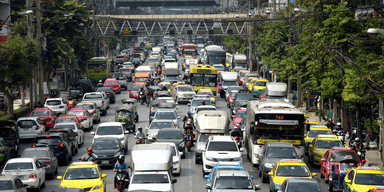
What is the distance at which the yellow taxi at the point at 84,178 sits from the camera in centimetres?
2108

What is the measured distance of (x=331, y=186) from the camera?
78.4 feet

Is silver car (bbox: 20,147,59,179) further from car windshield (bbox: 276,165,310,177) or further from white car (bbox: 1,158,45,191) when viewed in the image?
car windshield (bbox: 276,165,310,177)

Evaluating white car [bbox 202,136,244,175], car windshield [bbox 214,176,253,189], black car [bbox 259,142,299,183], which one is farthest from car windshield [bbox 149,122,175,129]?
car windshield [bbox 214,176,253,189]

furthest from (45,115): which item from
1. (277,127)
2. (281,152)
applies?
(281,152)

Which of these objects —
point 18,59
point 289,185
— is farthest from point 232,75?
point 289,185

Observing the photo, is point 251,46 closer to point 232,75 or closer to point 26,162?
point 232,75

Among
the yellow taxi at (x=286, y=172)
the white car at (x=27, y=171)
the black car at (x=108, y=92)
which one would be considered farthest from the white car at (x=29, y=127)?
the black car at (x=108, y=92)

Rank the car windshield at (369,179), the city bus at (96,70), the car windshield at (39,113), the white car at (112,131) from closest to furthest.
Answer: the car windshield at (369,179), the white car at (112,131), the car windshield at (39,113), the city bus at (96,70)

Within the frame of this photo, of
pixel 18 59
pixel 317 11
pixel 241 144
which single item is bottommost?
pixel 241 144

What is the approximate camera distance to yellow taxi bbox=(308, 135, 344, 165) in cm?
2867

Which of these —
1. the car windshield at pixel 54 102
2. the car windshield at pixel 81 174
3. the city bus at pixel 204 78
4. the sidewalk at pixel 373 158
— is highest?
the city bus at pixel 204 78

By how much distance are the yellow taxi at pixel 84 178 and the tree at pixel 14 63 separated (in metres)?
21.9

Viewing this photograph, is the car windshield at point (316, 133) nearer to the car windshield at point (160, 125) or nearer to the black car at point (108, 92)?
the car windshield at point (160, 125)

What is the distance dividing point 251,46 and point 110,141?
66.3 meters
